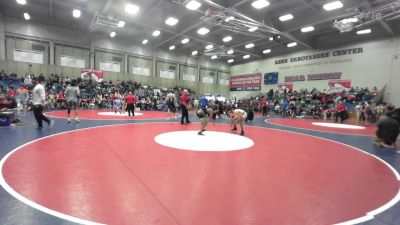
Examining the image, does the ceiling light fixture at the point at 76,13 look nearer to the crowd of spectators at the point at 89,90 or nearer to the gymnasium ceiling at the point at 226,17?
the gymnasium ceiling at the point at 226,17

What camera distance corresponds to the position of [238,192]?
3.07m

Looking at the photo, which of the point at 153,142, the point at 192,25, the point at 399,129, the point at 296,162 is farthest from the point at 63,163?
the point at 192,25

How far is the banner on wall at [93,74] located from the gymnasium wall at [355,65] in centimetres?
2020

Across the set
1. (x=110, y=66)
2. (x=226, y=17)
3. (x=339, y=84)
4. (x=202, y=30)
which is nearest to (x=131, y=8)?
(x=226, y=17)

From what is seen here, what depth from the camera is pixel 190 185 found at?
10.7 feet

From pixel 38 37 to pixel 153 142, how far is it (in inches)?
870

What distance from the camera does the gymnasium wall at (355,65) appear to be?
18.8 meters

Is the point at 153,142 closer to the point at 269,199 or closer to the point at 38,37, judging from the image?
the point at 269,199

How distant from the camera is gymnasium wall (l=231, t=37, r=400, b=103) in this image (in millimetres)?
18797

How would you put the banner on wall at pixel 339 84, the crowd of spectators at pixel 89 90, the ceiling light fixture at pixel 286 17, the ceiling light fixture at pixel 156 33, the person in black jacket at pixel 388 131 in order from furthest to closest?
1. the ceiling light fixture at pixel 156 33
2. the banner on wall at pixel 339 84
3. the crowd of spectators at pixel 89 90
4. the ceiling light fixture at pixel 286 17
5. the person in black jacket at pixel 388 131

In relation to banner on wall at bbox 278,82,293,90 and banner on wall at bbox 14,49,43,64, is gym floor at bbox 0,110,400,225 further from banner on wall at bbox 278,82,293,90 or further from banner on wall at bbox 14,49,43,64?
banner on wall at bbox 278,82,293,90

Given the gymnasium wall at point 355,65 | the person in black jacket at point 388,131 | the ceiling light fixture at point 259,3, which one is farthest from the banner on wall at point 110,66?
the person in black jacket at point 388,131

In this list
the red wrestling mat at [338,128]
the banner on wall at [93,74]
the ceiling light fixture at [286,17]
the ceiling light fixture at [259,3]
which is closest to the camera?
the red wrestling mat at [338,128]

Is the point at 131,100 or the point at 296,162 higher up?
the point at 131,100
